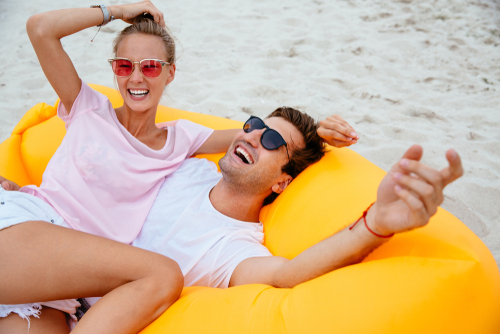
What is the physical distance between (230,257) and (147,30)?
4.55ft

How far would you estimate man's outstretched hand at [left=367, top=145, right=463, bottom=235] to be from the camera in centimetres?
96

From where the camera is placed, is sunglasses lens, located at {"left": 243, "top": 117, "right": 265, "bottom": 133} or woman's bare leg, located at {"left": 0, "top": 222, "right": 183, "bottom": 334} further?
sunglasses lens, located at {"left": 243, "top": 117, "right": 265, "bottom": 133}

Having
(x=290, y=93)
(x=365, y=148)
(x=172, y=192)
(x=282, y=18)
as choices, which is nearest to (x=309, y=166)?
(x=172, y=192)

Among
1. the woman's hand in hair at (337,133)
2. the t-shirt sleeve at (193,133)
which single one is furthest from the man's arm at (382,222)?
the t-shirt sleeve at (193,133)

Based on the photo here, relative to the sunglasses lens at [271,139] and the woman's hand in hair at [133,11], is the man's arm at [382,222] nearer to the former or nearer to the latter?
the sunglasses lens at [271,139]

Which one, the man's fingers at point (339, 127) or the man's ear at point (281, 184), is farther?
the man's ear at point (281, 184)

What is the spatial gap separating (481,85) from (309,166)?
3151mm

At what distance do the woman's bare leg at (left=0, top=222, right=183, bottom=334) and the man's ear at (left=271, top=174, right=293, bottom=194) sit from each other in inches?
29.6

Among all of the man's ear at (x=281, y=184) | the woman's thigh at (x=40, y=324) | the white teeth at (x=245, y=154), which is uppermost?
the white teeth at (x=245, y=154)

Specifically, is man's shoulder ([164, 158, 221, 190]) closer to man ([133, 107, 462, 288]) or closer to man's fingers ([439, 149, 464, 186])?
man ([133, 107, 462, 288])

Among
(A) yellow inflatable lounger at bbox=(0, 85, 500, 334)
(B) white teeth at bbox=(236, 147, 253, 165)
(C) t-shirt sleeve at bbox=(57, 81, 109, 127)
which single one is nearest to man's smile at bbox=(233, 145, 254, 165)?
(B) white teeth at bbox=(236, 147, 253, 165)

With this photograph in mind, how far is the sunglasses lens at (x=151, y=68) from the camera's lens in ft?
6.72

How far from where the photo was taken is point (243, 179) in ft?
6.32

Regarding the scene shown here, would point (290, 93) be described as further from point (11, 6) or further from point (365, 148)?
point (11, 6)
